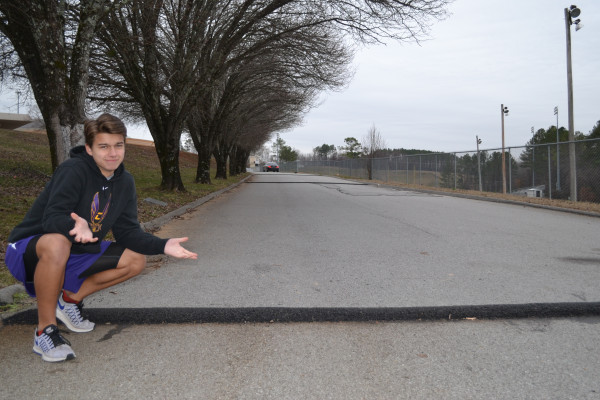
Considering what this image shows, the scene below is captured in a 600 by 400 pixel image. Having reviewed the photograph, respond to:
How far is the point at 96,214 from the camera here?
320 cm

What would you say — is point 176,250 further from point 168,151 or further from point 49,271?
point 168,151

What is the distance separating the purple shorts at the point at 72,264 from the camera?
3.01 meters

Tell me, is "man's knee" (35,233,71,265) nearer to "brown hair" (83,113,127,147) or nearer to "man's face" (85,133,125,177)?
"man's face" (85,133,125,177)

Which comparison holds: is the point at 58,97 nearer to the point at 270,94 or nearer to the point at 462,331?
the point at 462,331

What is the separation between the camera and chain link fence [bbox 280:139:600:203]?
1467cm

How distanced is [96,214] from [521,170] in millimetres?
18202

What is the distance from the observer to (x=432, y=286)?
471 cm

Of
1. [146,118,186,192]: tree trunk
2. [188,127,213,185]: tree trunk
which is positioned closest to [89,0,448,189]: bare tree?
[146,118,186,192]: tree trunk

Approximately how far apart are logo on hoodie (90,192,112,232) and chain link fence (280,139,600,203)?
14819mm

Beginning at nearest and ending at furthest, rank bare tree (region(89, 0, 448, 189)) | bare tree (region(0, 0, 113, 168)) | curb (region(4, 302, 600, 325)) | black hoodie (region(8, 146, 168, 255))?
1. black hoodie (region(8, 146, 168, 255))
2. curb (region(4, 302, 600, 325))
3. bare tree (region(0, 0, 113, 168))
4. bare tree (region(89, 0, 448, 189))

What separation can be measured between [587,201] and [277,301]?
1420cm

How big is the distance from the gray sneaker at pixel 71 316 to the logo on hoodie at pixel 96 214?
2.08 ft

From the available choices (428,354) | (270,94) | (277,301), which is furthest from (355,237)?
(270,94)

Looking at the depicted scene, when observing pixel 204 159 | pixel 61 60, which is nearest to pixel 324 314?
pixel 61 60
